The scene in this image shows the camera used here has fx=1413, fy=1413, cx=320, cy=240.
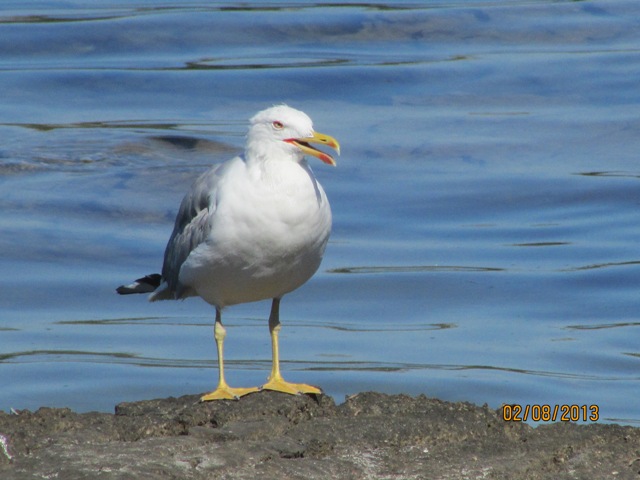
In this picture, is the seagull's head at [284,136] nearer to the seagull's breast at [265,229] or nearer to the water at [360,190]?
the seagull's breast at [265,229]

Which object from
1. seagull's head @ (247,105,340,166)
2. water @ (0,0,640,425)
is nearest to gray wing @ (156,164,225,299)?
seagull's head @ (247,105,340,166)

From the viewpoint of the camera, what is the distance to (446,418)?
6875 mm

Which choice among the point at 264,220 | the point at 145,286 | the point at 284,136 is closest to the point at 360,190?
the point at 145,286

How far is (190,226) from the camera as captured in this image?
8.58 metres

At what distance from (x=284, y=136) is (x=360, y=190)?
30.7ft

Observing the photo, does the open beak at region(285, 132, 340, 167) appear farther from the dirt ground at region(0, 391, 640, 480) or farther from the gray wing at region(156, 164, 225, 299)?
the dirt ground at region(0, 391, 640, 480)

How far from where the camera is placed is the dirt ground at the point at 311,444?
6.08 m

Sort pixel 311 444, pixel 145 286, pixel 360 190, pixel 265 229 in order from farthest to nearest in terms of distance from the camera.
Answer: pixel 360 190
pixel 145 286
pixel 265 229
pixel 311 444

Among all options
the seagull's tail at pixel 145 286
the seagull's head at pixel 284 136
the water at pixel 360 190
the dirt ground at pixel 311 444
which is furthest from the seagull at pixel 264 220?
the water at pixel 360 190

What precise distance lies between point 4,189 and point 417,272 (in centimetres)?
579

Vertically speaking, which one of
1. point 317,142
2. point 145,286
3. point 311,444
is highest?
point 317,142

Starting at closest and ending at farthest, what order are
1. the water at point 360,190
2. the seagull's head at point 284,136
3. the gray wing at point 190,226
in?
the seagull's head at point 284,136, the gray wing at point 190,226, the water at point 360,190

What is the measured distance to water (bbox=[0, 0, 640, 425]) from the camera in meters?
11.7

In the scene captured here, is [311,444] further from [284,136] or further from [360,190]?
[360,190]
